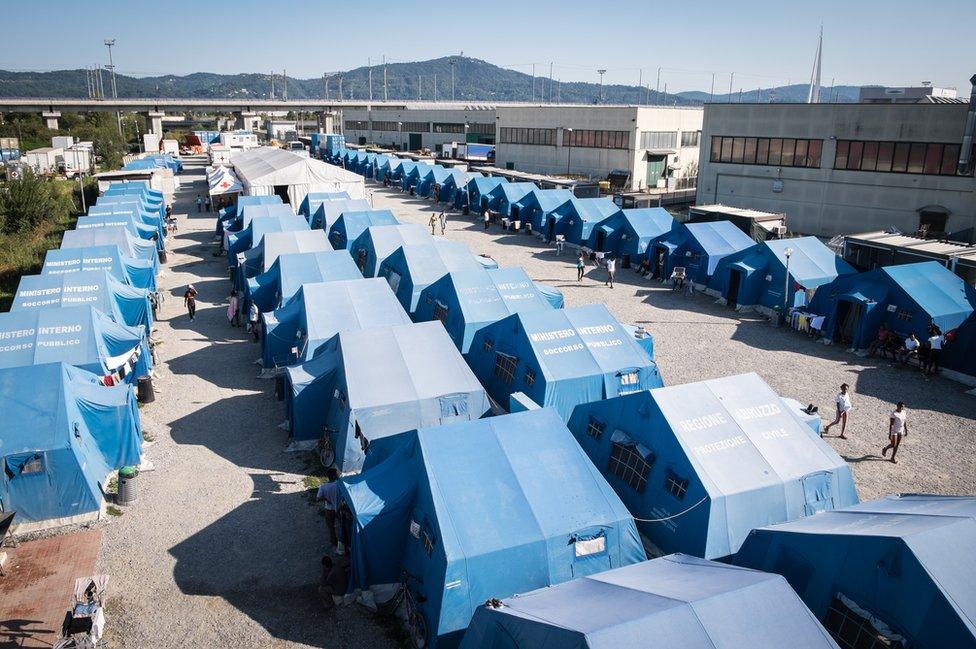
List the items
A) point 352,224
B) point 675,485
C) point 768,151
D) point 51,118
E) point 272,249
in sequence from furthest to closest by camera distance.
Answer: point 51,118 < point 768,151 < point 352,224 < point 272,249 < point 675,485

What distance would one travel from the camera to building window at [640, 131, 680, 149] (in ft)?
168

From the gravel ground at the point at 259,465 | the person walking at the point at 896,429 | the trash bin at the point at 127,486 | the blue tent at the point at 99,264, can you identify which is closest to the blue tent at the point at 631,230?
the gravel ground at the point at 259,465

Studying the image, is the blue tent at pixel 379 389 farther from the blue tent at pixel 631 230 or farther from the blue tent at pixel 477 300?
the blue tent at pixel 631 230

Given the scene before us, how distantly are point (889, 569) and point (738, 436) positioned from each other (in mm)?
3249

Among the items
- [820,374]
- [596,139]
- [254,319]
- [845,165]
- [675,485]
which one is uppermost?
[596,139]

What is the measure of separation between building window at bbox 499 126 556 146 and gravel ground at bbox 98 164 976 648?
36306 millimetres

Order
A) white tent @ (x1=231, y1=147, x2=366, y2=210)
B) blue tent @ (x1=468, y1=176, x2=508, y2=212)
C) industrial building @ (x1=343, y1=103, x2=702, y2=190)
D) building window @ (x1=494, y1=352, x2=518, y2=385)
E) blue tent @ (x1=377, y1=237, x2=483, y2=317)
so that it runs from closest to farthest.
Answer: building window @ (x1=494, y1=352, x2=518, y2=385)
blue tent @ (x1=377, y1=237, x2=483, y2=317)
white tent @ (x1=231, y1=147, x2=366, y2=210)
blue tent @ (x1=468, y1=176, x2=508, y2=212)
industrial building @ (x1=343, y1=103, x2=702, y2=190)

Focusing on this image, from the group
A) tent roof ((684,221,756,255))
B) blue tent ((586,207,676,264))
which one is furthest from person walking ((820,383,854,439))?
blue tent ((586,207,676,264))

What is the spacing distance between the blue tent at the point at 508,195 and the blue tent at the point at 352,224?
1012 centimetres

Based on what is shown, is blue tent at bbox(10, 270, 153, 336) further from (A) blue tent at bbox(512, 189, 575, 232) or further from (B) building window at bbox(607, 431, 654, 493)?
(A) blue tent at bbox(512, 189, 575, 232)

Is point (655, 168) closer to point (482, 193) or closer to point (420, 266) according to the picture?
point (482, 193)

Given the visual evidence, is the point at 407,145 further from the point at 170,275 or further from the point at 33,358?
the point at 33,358

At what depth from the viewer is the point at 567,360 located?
13.8 meters

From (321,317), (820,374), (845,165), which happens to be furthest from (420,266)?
(845,165)
